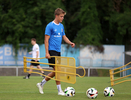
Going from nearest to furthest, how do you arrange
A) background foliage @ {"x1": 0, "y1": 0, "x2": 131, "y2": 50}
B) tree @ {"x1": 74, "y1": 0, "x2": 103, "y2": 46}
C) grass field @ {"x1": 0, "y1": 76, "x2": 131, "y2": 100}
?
grass field @ {"x1": 0, "y1": 76, "x2": 131, "y2": 100} → background foliage @ {"x1": 0, "y1": 0, "x2": 131, "y2": 50} → tree @ {"x1": 74, "y1": 0, "x2": 103, "y2": 46}

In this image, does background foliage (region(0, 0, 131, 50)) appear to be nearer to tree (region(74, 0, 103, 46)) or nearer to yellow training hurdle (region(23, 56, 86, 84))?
tree (region(74, 0, 103, 46))

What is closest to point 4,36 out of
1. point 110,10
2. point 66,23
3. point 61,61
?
point 66,23

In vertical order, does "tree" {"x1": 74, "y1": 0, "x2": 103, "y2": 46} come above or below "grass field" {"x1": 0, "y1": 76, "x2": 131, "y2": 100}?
above

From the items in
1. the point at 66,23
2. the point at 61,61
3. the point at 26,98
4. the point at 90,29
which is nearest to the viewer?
the point at 26,98

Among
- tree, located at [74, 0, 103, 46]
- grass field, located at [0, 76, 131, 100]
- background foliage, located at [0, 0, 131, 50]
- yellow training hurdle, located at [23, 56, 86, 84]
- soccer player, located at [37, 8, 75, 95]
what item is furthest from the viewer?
tree, located at [74, 0, 103, 46]

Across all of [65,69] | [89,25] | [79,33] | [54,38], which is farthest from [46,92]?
[89,25]

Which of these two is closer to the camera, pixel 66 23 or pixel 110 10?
pixel 110 10

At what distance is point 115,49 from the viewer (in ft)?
86.0

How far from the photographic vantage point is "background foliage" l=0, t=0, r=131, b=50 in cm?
2475

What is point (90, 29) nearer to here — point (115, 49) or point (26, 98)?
point (115, 49)

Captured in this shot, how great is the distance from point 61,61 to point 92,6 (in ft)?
66.6

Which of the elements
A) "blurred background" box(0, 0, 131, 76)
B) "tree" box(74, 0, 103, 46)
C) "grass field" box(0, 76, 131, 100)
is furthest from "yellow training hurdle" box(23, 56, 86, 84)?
"tree" box(74, 0, 103, 46)

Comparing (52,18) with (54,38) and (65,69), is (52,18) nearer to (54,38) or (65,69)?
(54,38)

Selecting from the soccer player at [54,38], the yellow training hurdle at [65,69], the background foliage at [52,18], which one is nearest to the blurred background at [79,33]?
the background foliage at [52,18]
